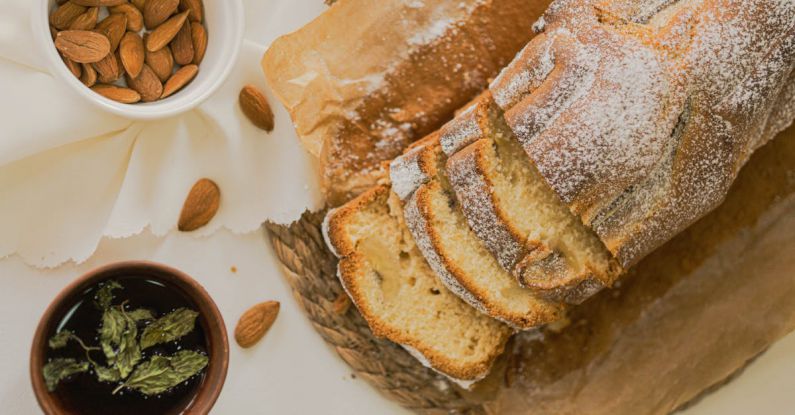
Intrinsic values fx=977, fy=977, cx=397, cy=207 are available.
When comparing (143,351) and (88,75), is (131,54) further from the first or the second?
(143,351)

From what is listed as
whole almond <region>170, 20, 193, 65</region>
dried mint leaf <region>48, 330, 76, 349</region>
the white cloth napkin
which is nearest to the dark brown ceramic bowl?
dried mint leaf <region>48, 330, 76, 349</region>

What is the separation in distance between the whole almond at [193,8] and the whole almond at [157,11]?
3 cm

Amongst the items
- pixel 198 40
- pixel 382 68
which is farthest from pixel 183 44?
pixel 382 68

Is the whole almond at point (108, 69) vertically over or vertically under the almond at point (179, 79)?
under

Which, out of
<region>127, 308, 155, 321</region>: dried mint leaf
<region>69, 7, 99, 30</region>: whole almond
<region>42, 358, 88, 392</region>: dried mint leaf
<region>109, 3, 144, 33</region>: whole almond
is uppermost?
<region>109, 3, 144, 33</region>: whole almond

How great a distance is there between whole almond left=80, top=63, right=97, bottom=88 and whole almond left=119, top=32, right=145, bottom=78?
0.19 ft

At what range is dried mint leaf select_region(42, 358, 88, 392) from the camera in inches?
66.7

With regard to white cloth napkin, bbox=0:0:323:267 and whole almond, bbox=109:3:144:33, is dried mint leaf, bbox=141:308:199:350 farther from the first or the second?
whole almond, bbox=109:3:144:33

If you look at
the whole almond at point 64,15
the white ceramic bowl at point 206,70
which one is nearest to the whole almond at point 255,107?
the white ceramic bowl at point 206,70

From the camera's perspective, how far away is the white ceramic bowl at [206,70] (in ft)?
5.67

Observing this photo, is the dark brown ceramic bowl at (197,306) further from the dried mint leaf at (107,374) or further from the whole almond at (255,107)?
the whole almond at (255,107)

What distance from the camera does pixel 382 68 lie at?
190cm

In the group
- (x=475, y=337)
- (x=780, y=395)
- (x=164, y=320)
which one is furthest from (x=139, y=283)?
(x=780, y=395)

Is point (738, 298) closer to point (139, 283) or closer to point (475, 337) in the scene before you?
point (475, 337)
